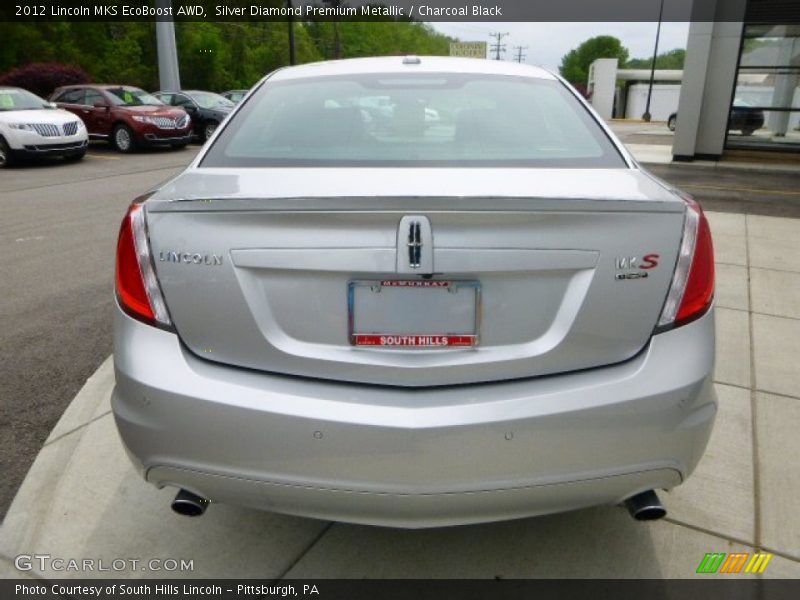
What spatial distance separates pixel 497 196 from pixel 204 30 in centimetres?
4361

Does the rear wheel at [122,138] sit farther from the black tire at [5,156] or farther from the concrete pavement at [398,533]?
the concrete pavement at [398,533]

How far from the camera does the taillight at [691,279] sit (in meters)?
1.84

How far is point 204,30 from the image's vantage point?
4038 centimetres

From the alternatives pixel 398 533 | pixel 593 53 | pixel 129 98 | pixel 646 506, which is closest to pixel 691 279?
pixel 646 506

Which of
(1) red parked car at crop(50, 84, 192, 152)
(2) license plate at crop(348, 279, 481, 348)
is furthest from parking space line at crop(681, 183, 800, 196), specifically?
(1) red parked car at crop(50, 84, 192, 152)

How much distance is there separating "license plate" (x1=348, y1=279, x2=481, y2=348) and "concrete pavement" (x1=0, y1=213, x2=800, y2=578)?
0.95 metres

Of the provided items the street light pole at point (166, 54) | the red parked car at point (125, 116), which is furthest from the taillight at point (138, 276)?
the street light pole at point (166, 54)

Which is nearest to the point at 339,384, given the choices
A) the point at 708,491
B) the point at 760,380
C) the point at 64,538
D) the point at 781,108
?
the point at 64,538

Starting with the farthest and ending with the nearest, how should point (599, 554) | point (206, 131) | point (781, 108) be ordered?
point (206, 131) < point (781, 108) < point (599, 554)

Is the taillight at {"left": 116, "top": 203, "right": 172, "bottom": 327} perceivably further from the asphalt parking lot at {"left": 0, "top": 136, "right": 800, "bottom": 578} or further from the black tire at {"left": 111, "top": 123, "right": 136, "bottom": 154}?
the black tire at {"left": 111, "top": 123, "right": 136, "bottom": 154}

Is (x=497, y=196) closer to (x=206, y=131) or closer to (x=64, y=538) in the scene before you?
(x=64, y=538)

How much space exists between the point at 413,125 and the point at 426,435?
1368 mm

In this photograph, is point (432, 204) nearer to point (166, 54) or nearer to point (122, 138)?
point (122, 138)

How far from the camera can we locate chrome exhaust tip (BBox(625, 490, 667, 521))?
197cm
